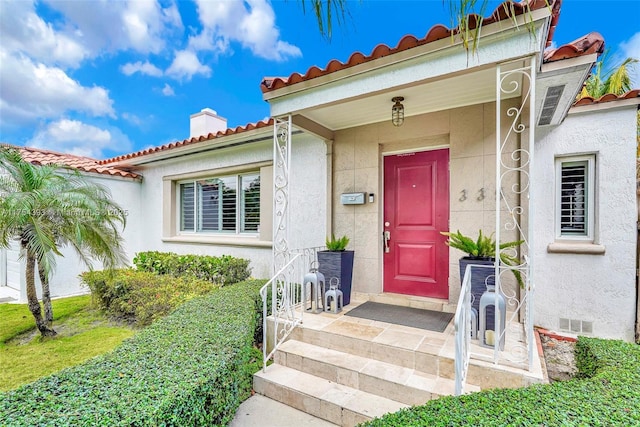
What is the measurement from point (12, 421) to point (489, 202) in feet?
17.2

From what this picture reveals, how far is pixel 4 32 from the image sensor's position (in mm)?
6785

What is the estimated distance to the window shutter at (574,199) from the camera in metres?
4.21

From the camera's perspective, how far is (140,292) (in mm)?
5891

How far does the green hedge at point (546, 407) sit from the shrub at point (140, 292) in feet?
14.5

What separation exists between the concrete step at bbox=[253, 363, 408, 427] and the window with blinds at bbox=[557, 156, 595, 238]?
11.6 ft

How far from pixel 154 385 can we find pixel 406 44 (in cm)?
396

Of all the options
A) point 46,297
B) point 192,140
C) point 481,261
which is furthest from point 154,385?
point 192,140

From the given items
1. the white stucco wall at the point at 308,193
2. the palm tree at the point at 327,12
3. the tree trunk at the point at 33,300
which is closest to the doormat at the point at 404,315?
the white stucco wall at the point at 308,193

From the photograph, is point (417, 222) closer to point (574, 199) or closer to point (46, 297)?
point (574, 199)

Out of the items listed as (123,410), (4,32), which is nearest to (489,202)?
(123,410)

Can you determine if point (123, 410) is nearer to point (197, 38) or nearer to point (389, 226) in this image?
point (389, 226)

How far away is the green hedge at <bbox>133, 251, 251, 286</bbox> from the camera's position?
640 cm

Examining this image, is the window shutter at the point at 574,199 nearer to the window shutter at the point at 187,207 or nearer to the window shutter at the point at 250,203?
the window shutter at the point at 250,203

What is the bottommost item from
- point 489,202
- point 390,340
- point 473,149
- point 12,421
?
point 390,340
